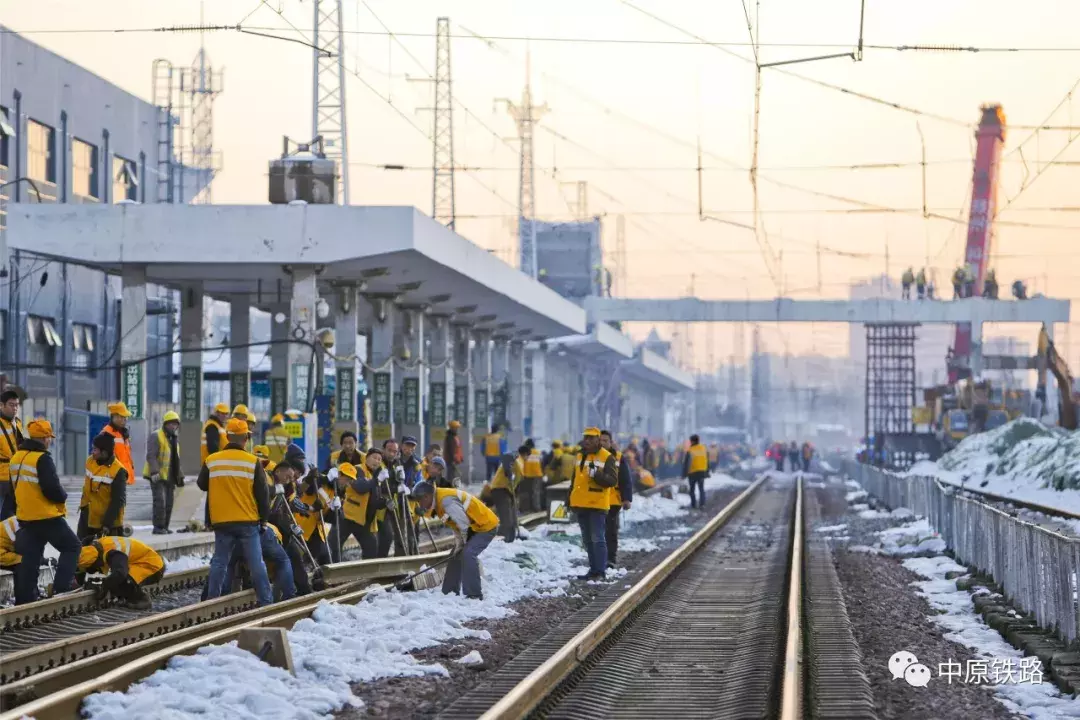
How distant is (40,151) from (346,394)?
1149 cm

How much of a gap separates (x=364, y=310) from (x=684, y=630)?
126 ft

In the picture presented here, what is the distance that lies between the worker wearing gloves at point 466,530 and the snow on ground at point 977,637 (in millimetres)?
4453

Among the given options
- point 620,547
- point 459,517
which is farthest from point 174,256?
point 459,517

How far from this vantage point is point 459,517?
15.8 meters

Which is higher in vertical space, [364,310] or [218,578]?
[364,310]

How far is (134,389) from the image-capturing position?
35.7m

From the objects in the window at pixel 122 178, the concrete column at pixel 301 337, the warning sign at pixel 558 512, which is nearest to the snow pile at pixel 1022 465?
the warning sign at pixel 558 512

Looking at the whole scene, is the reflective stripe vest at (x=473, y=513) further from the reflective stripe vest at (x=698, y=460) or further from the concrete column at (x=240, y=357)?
the concrete column at (x=240, y=357)

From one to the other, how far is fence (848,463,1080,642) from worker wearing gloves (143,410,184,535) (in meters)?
10.5

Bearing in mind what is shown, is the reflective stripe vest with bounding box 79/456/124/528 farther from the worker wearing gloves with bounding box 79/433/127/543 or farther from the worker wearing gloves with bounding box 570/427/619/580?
the worker wearing gloves with bounding box 570/427/619/580

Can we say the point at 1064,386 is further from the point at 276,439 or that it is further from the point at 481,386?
the point at 276,439

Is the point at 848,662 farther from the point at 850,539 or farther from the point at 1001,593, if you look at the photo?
the point at 850,539

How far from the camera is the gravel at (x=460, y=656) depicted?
10289 millimetres

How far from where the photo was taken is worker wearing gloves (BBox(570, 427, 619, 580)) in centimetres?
1912
